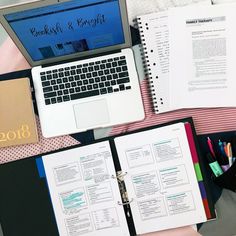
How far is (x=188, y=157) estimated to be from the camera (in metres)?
0.80

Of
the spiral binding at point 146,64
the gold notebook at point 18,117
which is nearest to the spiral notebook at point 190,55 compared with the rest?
the spiral binding at point 146,64

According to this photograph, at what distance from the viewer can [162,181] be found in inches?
31.7

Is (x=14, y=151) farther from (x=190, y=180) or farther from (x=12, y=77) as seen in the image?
(x=190, y=180)

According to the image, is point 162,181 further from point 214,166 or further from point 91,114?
point 91,114

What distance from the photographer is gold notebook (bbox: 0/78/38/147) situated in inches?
32.7

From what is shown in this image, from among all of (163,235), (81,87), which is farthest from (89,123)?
(163,235)

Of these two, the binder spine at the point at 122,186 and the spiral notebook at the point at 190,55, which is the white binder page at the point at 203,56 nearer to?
the spiral notebook at the point at 190,55

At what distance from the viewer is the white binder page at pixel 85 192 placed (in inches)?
31.7

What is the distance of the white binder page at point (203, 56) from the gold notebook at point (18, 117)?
13.0 inches

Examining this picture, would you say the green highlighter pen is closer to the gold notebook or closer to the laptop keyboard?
the laptop keyboard

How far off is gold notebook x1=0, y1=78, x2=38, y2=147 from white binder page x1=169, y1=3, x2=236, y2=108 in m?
0.33

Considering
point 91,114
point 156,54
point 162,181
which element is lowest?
point 162,181

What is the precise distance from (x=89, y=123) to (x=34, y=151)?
0.48 feet

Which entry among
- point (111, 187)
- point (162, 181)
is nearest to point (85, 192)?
point (111, 187)
